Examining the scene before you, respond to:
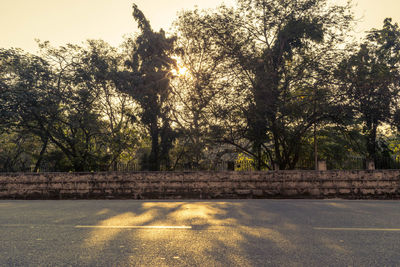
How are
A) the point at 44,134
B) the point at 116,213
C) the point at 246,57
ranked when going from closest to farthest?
the point at 116,213, the point at 246,57, the point at 44,134

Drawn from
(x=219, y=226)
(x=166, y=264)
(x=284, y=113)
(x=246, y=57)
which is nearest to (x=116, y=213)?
(x=219, y=226)

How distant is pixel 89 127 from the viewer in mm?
16922

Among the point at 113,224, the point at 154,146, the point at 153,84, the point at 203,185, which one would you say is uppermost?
the point at 153,84

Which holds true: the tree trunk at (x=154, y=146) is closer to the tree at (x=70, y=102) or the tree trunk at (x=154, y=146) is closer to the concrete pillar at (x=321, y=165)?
the tree at (x=70, y=102)

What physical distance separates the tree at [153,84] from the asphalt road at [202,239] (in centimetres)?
1003

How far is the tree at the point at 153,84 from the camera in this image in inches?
678

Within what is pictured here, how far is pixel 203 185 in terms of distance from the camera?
10.7m

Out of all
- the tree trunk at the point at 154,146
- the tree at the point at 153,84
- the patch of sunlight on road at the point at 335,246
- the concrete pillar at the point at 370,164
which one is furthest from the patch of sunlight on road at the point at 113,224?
the tree trunk at the point at 154,146

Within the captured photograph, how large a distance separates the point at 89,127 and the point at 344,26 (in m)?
16.1

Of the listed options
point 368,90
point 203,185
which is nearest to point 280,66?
point 368,90

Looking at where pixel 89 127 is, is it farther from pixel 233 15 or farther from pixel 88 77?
pixel 233 15

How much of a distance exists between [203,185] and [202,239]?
631cm

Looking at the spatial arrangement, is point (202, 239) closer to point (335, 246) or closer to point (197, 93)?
point (335, 246)

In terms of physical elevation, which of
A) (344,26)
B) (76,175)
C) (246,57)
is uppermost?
(344,26)
